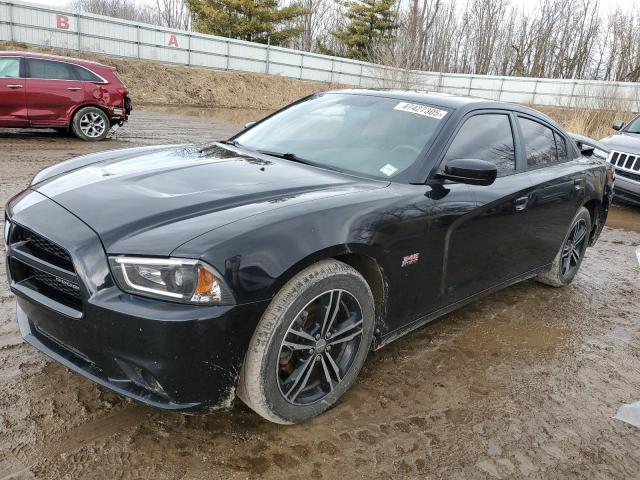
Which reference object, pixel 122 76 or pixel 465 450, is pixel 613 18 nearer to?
pixel 122 76

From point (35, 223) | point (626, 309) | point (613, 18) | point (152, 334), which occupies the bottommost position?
point (626, 309)

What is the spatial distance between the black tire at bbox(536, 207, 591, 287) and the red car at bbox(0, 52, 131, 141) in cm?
907

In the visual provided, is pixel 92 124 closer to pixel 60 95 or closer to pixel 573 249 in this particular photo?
pixel 60 95

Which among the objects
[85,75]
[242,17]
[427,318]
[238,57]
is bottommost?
[427,318]

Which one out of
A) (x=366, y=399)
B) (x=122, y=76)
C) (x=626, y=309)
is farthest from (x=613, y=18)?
(x=366, y=399)

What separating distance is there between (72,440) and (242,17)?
3654 cm

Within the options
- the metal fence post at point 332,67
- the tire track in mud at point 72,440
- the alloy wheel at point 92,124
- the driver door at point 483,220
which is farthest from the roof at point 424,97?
the metal fence post at point 332,67

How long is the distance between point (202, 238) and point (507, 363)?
222 centimetres

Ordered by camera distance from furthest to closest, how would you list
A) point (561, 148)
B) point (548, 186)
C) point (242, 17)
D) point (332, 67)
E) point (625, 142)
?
point (242, 17) < point (332, 67) < point (625, 142) < point (561, 148) < point (548, 186)

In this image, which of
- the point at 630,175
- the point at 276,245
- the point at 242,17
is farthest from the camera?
the point at 242,17

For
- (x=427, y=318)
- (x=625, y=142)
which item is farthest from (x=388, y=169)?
(x=625, y=142)

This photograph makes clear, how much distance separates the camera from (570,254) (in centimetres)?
469

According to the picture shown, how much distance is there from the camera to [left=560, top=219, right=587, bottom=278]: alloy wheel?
4.59 meters

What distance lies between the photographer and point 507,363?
10.8ft
